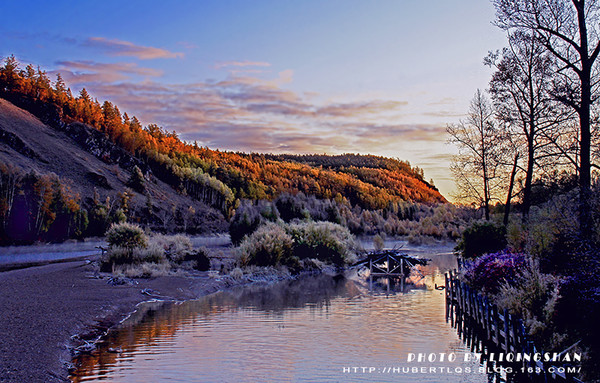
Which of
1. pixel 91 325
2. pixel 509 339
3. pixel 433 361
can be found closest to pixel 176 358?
pixel 91 325

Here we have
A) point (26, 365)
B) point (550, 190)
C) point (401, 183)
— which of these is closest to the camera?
point (26, 365)

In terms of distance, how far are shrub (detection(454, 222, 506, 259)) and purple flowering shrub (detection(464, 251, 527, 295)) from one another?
21.9 feet

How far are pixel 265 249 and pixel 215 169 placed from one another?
109344mm

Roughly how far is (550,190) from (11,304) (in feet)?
72.2

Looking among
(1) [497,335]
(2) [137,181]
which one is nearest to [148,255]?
(1) [497,335]

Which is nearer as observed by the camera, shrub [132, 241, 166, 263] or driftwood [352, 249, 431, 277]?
shrub [132, 241, 166, 263]

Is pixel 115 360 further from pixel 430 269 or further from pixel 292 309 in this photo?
pixel 430 269

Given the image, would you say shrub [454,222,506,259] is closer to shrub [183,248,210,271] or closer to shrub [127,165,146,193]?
shrub [183,248,210,271]

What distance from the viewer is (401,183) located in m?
165

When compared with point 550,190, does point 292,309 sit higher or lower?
lower

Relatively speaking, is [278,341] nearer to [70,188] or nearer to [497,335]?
[497,335]

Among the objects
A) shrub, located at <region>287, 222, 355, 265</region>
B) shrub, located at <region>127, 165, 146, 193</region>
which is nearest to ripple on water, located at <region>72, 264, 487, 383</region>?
shrub, located at <region>287, 222, 355, 265</region>

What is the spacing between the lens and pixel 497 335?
516 inches

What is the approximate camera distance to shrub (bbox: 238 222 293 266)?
36000 mm
